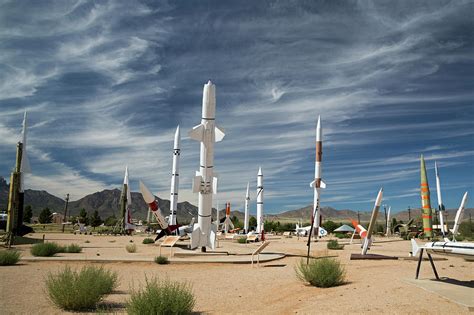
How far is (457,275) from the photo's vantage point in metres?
12.2

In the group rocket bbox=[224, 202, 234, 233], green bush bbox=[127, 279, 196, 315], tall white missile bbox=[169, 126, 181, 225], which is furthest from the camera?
rocket bbox=[224, 202, 234, 233]

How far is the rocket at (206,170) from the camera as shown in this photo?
827 inches

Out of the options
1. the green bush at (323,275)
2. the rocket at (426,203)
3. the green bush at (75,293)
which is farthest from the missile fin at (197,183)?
the rocket at (426,203)

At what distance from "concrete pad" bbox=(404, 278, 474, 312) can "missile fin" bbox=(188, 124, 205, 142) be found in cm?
1353

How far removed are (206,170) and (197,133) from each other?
2.16 meters

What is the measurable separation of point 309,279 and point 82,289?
602 centimetres

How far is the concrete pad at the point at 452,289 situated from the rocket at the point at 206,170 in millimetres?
12549

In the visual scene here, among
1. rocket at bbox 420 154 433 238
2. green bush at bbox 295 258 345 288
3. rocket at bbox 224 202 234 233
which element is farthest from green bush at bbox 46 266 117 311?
rocket at bbox 224 202 234 233

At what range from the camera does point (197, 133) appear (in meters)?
21.0

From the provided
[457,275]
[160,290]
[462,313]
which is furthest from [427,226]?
[160,290]

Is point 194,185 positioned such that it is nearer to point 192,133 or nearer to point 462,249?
point 192,133

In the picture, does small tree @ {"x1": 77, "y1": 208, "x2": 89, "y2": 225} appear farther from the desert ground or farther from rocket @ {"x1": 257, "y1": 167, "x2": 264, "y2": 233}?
the desert ground

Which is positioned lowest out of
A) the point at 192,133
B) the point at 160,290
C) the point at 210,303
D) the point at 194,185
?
the point at 210,303

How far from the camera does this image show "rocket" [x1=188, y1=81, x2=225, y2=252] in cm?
2100
